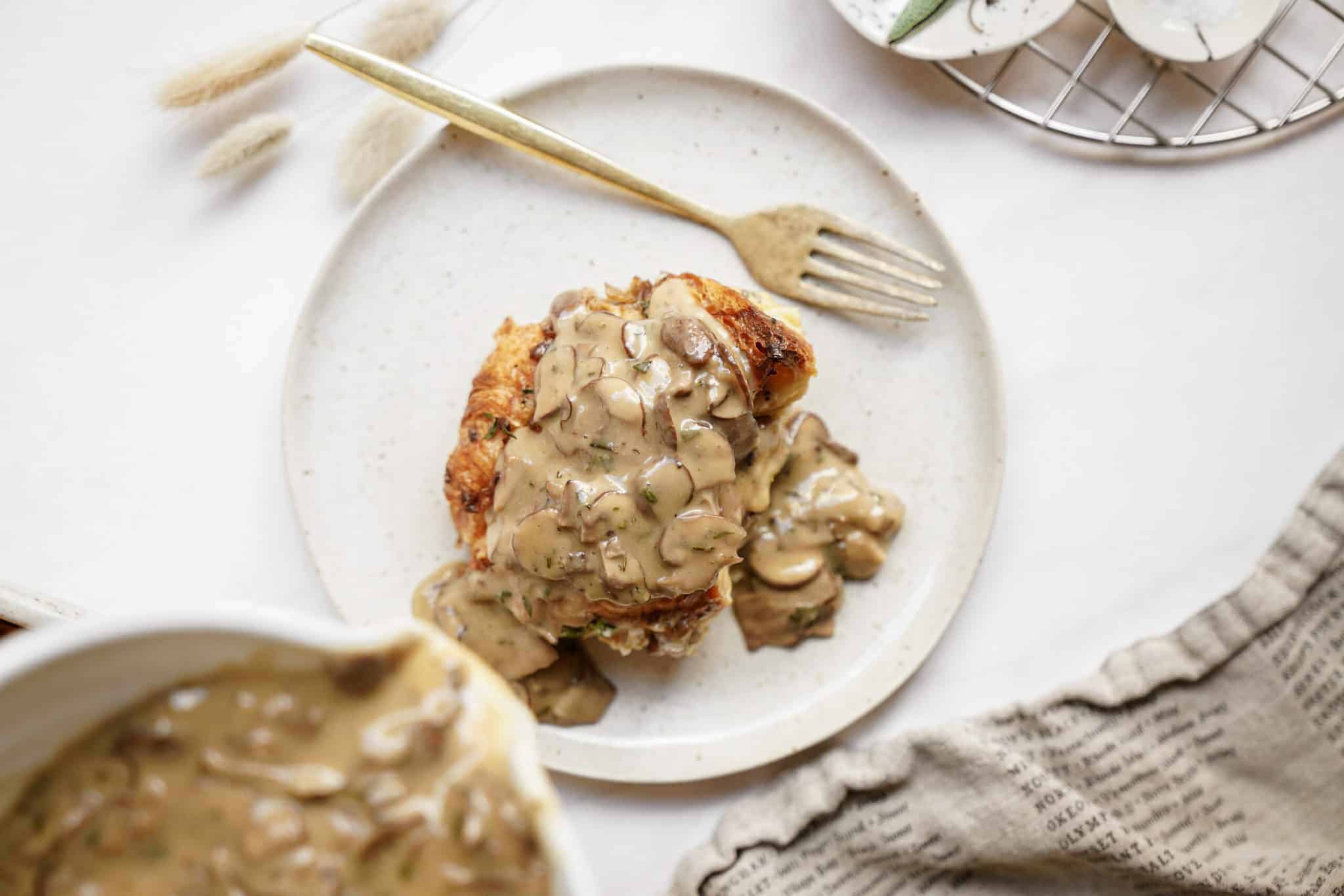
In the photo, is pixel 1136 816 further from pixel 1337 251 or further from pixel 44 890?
pixel 44 890

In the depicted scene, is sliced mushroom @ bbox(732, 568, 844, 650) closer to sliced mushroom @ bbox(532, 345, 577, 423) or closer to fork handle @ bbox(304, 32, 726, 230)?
sliced mushroom @ bbox(532, 345, 577, 423)

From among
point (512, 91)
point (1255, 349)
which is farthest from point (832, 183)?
point (1255, 349)

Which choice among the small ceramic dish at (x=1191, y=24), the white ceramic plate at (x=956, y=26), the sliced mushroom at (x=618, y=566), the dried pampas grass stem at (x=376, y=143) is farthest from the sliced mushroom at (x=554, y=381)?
the small ceramic dish at (x=1191, y=24)

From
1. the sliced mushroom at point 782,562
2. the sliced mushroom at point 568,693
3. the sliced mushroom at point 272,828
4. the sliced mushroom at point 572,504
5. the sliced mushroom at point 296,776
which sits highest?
the sliced mushroom at point 572,504

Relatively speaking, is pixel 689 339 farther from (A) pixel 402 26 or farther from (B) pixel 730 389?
(A) pixel 402 26

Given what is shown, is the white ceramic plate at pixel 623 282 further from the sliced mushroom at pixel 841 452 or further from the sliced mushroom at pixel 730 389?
the sliced mushroom at pixel 730 389
